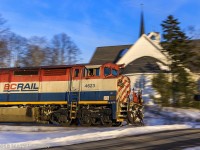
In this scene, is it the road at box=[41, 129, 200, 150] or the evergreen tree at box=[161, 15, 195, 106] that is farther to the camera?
the evergreen tree at box=[161, 15, 195, 106]

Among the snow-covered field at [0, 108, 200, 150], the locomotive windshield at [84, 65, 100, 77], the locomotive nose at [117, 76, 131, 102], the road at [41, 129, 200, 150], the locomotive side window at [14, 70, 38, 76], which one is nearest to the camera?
the road at [41, 129, 200, 150]

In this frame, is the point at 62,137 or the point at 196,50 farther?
the point at 196,50

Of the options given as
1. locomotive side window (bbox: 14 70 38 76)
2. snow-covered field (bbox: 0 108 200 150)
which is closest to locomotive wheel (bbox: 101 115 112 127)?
snow-covered field (bbox: 0 108 200 150)

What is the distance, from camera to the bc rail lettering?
21.1 metres

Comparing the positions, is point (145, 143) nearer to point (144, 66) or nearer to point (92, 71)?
point (92, 71)

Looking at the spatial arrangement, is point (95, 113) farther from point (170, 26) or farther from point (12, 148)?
point (170, 26)

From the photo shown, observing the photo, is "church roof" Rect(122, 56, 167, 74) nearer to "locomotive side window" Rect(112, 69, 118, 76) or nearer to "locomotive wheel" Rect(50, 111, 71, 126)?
"locomotive side window" Rect(112, 69, 118, 76)

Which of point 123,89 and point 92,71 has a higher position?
point 92,71

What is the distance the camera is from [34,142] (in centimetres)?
1264

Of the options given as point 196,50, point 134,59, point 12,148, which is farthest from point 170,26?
point 12,148

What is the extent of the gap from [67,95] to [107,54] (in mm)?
31207

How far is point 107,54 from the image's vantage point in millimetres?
50969

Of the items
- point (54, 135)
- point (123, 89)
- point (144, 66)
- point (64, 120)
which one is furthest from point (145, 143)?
point (144, 66)

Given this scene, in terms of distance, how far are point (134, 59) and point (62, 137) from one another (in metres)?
29.0
